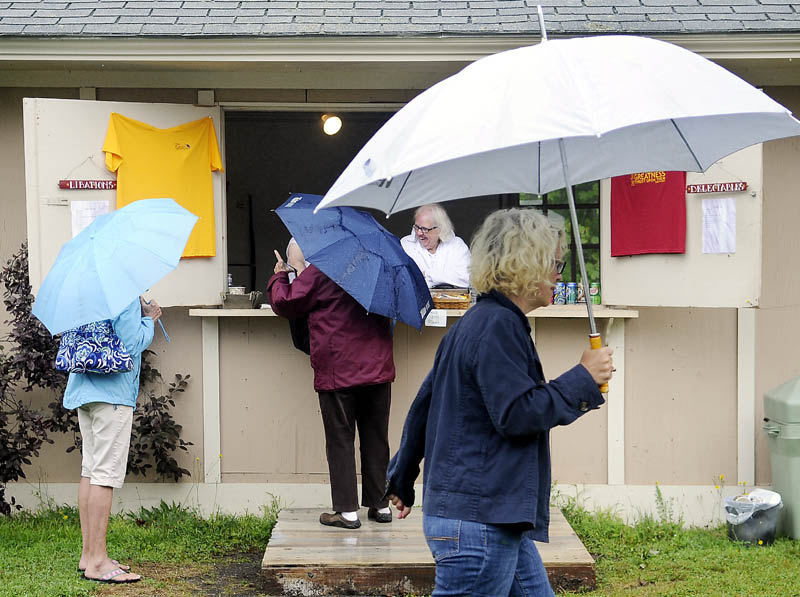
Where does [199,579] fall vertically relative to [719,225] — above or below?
below

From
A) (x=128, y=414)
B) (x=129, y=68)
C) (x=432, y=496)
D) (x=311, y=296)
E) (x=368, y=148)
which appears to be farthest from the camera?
(x=129, y=68)

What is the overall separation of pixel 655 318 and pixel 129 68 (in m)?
3.41

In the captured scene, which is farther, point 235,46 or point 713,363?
point 713,363

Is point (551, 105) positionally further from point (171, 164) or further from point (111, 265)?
point (171, 164)

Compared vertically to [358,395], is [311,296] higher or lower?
higher

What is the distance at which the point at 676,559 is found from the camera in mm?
4875

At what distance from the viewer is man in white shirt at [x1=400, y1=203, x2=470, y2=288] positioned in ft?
17.7

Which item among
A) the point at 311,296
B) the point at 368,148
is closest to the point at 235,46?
the point at 311,296

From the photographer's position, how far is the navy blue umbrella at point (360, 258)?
14.9 ft

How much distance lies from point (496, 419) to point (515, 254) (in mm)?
479

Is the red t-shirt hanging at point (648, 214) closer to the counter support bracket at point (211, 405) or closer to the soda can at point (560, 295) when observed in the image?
the soda can at point (560, 295)

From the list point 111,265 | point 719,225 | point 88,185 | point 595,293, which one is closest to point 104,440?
point 111,265

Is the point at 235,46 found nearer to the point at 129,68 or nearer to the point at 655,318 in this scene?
the point at 129,68

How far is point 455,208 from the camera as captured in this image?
1095cm
